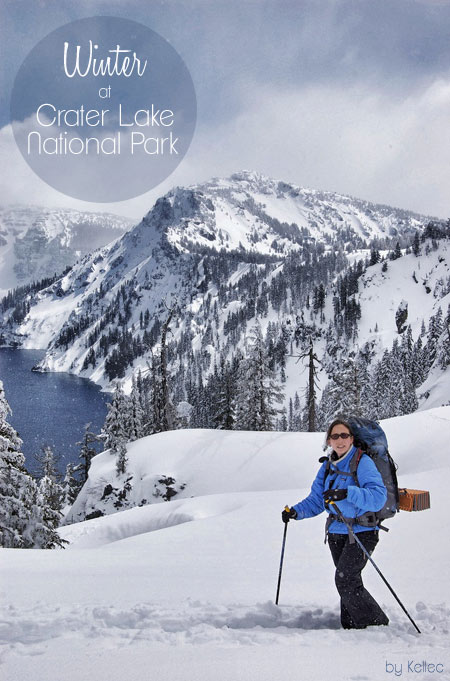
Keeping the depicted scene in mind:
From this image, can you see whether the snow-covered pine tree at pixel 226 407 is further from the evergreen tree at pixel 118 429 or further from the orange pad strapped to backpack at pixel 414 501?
the orange pad strapped to backpack at pixel 414 501

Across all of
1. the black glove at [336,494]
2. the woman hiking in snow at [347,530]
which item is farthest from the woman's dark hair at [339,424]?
the black glove at [336,494]

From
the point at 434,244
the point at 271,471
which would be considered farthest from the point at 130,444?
the point at 434,244

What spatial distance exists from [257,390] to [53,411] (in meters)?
113

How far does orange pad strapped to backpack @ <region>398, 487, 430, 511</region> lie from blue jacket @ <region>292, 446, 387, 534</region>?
513 mm

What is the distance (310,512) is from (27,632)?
10.9 feet

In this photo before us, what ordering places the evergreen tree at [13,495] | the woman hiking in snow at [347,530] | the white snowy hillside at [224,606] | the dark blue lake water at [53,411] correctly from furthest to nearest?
the dark blue lake water at [53,411] < the evergreen tree at [13,495] < the woman hiking in snow at [347,530] < the white snowy hillside at [224,606]

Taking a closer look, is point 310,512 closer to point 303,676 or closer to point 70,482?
point 303,676

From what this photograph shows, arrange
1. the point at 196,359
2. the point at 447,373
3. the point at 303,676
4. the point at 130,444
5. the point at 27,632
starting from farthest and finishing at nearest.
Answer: the point at 196,359
the point at 447,373
the point at 130,444
the point at 27,632
the point at 303,676

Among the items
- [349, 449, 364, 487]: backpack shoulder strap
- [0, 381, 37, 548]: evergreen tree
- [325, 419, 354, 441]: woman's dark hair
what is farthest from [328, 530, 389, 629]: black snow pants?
[0, 381, 37, 548]: evergreen tree

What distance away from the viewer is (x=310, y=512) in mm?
4648

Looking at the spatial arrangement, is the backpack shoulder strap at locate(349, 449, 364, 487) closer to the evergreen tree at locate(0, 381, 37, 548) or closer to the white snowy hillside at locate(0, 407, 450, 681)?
the white snowy hillside at locate(0, 407, 450, 681)

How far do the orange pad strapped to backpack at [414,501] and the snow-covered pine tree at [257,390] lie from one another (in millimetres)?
25943

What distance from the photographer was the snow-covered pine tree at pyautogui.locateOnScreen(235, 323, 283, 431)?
3055 centimetres

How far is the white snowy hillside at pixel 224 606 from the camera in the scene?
351 centimetres
